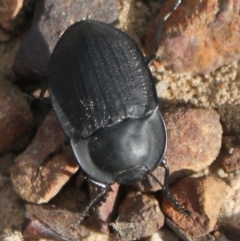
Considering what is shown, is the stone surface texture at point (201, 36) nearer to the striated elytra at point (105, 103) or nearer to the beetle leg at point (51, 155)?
the striated elytra at point (105, 103)

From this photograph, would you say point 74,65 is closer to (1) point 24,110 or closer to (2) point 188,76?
(1) point 24,110

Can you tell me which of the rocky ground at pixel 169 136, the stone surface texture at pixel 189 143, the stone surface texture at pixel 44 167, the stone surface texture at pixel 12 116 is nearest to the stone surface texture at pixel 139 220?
the rocky ground at pixel 169 136

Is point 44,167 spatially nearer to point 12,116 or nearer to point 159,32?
point 12,116

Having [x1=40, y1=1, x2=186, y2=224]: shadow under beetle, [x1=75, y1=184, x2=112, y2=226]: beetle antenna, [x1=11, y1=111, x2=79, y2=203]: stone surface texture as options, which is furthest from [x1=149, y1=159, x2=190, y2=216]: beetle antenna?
[x1=11, y1=111, x2=79, y2=203]: stone surface texture

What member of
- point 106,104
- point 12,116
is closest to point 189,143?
point 106,104

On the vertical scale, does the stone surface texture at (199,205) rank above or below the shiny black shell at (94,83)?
below

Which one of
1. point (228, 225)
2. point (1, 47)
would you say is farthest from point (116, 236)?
point (1, 47)

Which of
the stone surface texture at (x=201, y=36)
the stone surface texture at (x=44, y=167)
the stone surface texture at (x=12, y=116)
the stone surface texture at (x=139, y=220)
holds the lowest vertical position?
the stone surface texture at (x=139, y=220)
